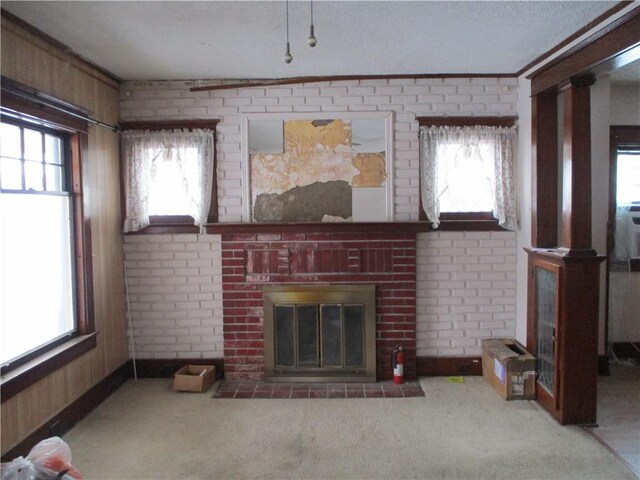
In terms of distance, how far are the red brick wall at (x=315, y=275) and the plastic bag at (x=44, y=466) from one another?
1.97 m

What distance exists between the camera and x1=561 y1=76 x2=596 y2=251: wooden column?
3.05 metres

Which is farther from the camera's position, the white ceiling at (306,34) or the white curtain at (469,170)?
the white curtain at (469,170)

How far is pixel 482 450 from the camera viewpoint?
2783 millimetres

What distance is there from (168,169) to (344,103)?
5.21ft

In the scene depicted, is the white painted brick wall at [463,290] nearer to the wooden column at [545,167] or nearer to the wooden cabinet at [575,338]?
the wooden column at [545,167]

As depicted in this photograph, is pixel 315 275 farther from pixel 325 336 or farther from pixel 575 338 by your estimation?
pixel 575 338

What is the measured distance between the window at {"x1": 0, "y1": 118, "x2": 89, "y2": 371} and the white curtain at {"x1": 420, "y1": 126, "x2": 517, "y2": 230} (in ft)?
8.97

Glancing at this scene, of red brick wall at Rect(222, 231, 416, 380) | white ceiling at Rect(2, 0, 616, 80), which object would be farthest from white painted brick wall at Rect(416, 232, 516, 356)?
white ceiling at Rect(2, 0, 616, 80)

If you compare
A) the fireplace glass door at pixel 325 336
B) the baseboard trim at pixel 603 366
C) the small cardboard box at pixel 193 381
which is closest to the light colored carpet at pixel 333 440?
the small cardboard box at pixel 193 381

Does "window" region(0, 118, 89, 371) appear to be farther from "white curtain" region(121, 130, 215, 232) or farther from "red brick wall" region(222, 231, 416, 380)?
"red brick wall" region(222, 231, 416, 380)

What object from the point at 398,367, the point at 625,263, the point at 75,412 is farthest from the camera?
the point at 625,263

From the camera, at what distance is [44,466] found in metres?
1.92

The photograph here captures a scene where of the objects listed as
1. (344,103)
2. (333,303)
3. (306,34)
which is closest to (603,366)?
(333,303)

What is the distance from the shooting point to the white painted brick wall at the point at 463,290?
13.0ft
